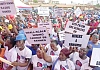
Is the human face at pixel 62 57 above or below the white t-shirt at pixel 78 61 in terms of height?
above

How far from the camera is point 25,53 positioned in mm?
5520

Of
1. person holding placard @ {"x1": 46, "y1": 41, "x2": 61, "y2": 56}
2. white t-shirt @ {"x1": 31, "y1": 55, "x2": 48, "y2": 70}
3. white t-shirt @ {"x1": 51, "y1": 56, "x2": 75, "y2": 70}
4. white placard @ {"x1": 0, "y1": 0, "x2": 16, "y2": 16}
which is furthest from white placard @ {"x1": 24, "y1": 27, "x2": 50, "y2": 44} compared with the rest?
white placard @ {"x1": 0, "y1": 0, "x2": 16, "y2": 16}

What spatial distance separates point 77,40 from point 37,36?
87 cm

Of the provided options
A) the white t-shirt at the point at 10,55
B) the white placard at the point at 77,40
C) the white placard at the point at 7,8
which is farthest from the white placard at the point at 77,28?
the white t-shirt at the point at 10,55

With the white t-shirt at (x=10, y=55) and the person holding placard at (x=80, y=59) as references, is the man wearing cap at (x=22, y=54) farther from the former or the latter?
the person holding placard at (x=80, y=59)

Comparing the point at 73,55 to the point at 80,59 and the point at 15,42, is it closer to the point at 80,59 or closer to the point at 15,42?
the point at 80,59

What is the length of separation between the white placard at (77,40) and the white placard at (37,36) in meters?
0.44

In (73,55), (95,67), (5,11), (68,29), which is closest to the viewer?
(95,67)

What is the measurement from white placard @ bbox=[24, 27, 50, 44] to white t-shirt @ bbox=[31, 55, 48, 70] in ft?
1.94

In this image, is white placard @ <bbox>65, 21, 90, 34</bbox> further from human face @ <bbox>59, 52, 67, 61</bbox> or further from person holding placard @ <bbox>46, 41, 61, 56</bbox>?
human face @ <bbox>59, 52, 67, 61</bbox>

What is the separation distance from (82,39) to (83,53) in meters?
0.35

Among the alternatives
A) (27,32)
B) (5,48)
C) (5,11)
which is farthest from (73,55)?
(5,11)

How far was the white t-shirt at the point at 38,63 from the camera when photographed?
532 centimetres

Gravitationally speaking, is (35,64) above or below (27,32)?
below
